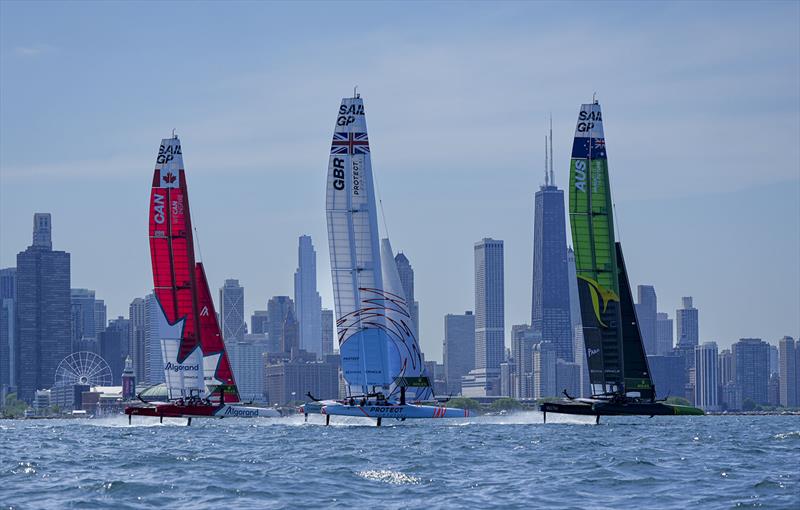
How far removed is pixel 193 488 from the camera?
140 ft

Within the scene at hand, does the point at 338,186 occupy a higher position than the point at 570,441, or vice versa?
the point at 338,186

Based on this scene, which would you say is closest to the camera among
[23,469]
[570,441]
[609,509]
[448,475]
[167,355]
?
[609,509]

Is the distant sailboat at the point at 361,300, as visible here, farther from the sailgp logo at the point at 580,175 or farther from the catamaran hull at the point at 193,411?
the catamaran hull at the point at 193,411

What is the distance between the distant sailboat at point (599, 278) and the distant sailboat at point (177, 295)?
22520mm

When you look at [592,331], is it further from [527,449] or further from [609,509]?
[609,509]

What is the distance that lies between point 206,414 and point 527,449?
37854 millimetres

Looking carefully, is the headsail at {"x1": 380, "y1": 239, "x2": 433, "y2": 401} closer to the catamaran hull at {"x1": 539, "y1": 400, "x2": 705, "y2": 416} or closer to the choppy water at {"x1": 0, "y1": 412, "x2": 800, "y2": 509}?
the catamaran hull at {"x1": 539, "y1": 400, "x2": 705, "y2": 416}

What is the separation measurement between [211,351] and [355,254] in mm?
24104

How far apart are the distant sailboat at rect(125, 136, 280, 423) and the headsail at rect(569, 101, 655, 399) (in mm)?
22546

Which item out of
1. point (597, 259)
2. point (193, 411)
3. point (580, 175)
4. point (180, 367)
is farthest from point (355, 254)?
point (180, 367)

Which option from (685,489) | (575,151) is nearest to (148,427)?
(575,151)

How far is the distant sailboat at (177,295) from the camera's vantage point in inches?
3755

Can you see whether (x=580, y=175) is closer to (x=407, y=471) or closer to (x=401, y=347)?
(x=401, y=347)

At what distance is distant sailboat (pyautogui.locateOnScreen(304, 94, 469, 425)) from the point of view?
78.9m
